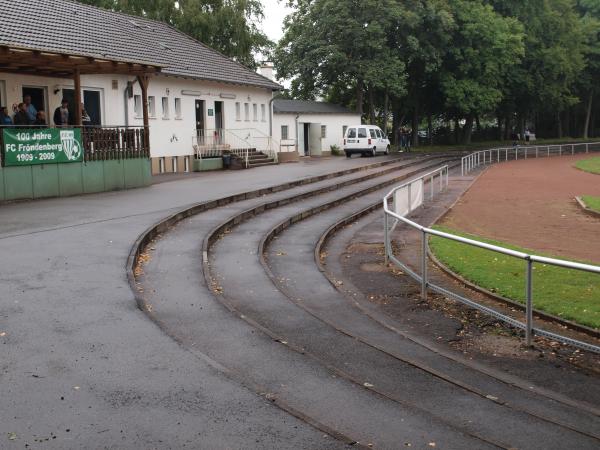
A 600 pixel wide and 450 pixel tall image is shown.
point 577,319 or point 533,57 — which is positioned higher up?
point 533,57

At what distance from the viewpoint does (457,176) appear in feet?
114

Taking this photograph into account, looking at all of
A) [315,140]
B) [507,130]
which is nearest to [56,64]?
[315,140]

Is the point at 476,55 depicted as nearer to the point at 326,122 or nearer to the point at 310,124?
the point at 326,122

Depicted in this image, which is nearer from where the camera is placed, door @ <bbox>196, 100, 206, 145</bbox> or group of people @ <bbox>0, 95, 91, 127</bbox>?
group of people @ <bbox>0, 95, 91, 127</bbox>

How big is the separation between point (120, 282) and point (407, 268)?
4.68 metres

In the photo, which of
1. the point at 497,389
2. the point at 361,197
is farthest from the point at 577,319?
the point at 361,197

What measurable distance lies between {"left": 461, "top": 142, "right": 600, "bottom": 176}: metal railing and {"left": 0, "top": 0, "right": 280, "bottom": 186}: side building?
1186 cm

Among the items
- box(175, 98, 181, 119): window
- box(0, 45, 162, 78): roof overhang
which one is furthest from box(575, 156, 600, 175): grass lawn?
box(0, 45, 162, 78): roof overhang

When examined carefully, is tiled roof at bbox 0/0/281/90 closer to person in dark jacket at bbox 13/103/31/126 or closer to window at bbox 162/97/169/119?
window at bbox 162/97/169/119

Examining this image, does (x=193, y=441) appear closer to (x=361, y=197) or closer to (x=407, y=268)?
(x=407, y=268)

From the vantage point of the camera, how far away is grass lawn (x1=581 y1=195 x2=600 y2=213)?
70.3ft

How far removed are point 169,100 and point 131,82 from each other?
12.5 feet

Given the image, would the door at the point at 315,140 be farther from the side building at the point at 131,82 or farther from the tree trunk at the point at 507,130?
the tree trunk at the point at 507,130

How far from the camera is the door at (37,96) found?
2350 cm
